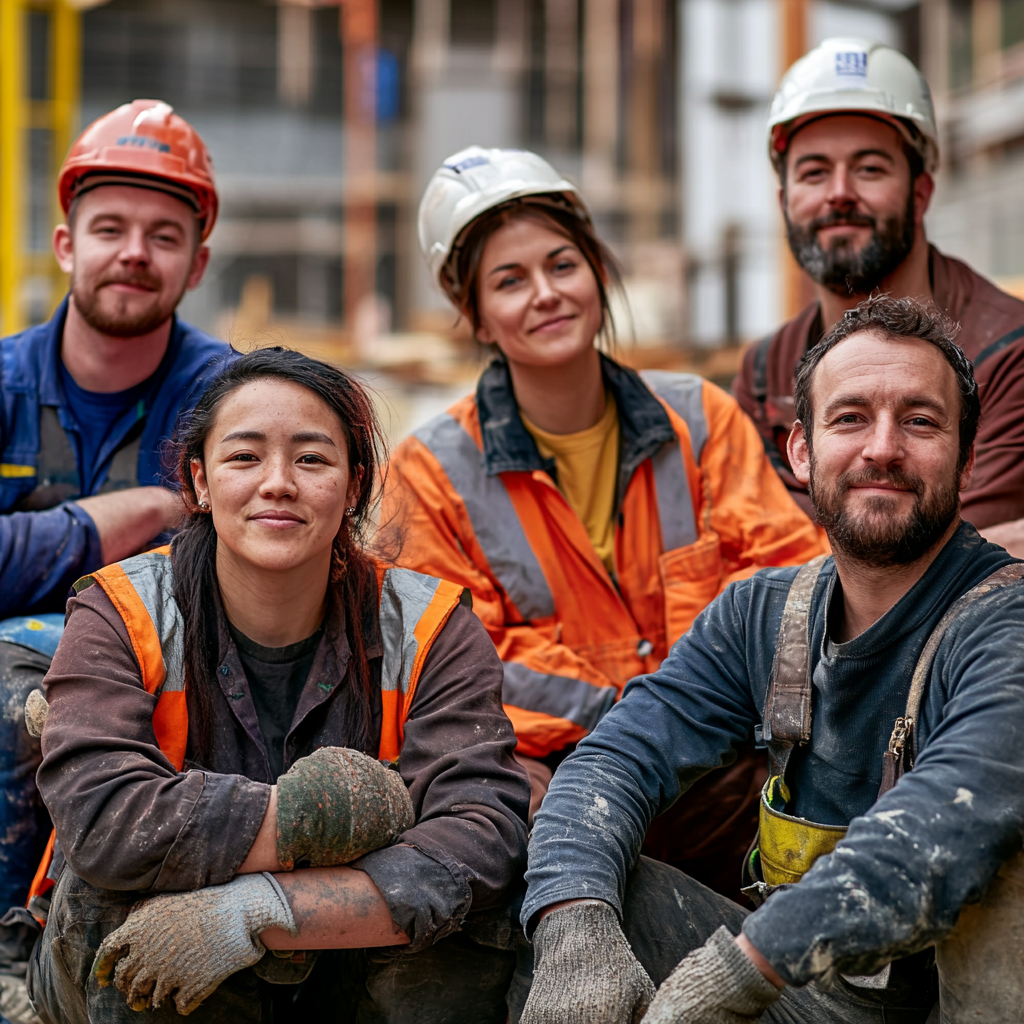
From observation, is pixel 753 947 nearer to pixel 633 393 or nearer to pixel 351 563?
pixel 351 563

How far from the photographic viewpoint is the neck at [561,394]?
4020 mm

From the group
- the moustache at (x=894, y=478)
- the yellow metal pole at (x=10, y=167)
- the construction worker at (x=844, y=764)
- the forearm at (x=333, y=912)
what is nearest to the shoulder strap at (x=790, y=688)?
the construction worker at (x=844, y=764)

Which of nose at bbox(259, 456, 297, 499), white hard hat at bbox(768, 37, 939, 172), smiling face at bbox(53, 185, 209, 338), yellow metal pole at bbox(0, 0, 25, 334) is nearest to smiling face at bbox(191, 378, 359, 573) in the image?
nose at bbox(259, 456, 297, 499)

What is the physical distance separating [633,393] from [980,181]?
35.2 ft

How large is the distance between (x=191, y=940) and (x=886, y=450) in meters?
1.64

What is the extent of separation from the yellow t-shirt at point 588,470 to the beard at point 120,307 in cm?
126

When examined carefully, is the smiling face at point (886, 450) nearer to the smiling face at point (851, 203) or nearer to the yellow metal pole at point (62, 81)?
the smiling face at point (851, 203)

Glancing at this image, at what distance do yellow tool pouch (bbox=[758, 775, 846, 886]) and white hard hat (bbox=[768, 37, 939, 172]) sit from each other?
248 cm

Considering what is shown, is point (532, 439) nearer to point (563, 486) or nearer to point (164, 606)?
point (563, 486)

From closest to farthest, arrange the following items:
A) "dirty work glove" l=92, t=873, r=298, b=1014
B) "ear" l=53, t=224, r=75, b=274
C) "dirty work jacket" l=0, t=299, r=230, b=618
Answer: "dirty work glove" l=92, t=873, r=298, b=1014, "dirty work jacket" l=0, t=299, r=230, b=618, "ear" l=53, t=224, r=75, b=274

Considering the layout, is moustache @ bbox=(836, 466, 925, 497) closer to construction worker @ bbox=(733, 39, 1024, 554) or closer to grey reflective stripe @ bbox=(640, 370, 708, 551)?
grey reflective stripe @ bbox=(640, 370, 708, 551)

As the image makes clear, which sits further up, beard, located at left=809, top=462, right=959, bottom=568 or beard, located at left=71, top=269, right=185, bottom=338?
beard, located at left=71, top=269, right=185, bottom=338

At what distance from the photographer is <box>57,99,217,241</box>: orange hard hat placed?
429cm

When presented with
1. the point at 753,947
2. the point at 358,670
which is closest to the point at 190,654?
the point at 358,670
